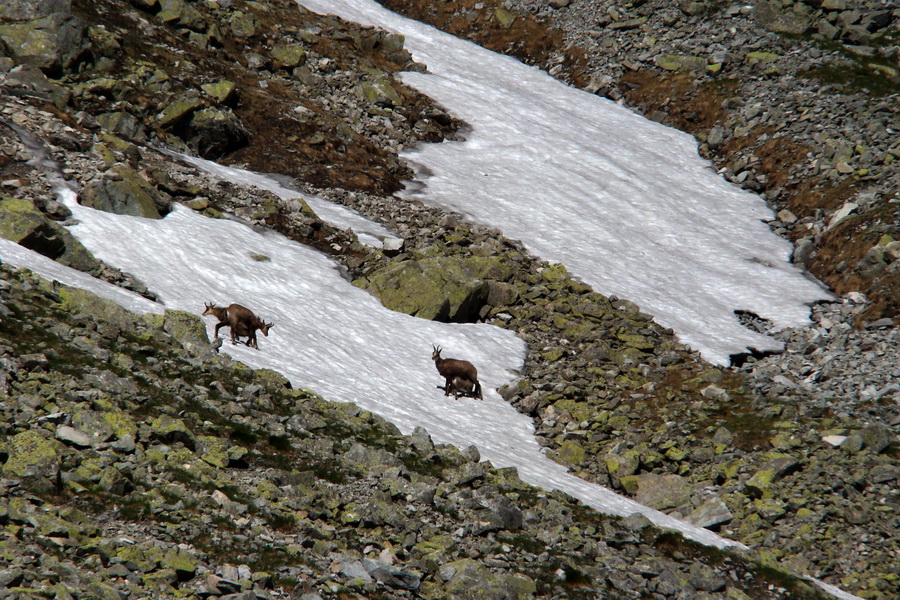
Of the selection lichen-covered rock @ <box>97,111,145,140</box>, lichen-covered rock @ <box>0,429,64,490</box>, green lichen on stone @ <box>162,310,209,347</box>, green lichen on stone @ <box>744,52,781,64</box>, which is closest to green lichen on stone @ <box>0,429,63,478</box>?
lichen-covered rock @ <box>0,429,64,490</box>

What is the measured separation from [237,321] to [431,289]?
8979 millimetres

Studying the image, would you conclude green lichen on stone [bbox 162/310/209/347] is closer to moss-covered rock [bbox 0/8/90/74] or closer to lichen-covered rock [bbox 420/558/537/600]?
lichen-covered rock [bbox 420/558/537/600]

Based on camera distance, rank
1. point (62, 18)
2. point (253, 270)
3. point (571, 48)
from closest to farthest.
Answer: point (253, 270), point (62, 18), point (571, 48)

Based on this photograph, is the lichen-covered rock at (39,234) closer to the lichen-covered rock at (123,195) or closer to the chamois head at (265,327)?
the lichen-covered rock at (123,195)

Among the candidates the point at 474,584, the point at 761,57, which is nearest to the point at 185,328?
the point at 474,584

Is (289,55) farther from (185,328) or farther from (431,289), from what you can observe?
(185,328)

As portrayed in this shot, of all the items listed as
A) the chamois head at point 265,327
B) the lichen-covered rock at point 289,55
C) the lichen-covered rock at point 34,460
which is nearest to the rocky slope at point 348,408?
the lichen-covered rock at point 34,460

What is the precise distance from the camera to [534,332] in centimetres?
2703

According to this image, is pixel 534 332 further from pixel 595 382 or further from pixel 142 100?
pixel 142 100

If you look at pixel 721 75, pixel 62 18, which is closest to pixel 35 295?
pixel 62 18

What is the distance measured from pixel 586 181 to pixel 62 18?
24.7 m

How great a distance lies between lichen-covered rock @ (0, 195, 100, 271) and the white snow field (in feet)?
54.8

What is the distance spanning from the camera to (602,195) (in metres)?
37.8

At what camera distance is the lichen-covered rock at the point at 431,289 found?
26062 millimetres
